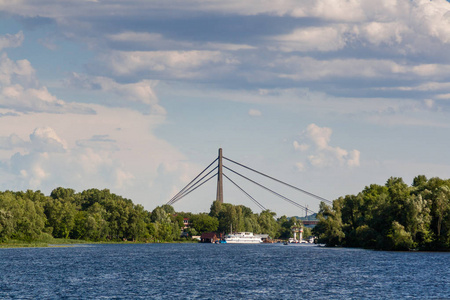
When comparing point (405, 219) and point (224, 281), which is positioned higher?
point (405, 219)

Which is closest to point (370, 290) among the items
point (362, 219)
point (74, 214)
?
point (362, 219)

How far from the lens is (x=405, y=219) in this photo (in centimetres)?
11325

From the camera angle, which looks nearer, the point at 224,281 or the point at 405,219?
the point at 224,281

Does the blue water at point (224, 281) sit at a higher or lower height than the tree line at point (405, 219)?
lower

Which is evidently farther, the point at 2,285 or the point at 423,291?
the point at 2,285

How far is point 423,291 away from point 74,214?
142701 millimetres

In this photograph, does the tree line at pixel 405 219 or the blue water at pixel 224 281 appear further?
the tree line at pixel 405 219

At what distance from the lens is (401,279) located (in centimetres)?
6631

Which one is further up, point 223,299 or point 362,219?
point 362,219

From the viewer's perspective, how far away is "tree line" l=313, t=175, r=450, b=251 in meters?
111

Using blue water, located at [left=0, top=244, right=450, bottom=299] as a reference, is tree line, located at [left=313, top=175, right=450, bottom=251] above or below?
above

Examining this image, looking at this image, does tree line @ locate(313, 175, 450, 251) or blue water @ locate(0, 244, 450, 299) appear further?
tree line @ locate(313, 175, 450, 251)

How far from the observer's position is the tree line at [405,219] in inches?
4355

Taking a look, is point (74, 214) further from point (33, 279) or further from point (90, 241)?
point (33, 279)
